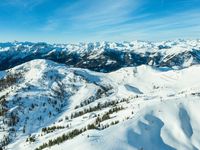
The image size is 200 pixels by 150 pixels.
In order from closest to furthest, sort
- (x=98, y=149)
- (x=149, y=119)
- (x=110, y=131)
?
(x=98, y=149) → (x=110, y=131) → (x=149, y=119)

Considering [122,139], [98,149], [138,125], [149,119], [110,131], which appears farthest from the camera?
[149,119]

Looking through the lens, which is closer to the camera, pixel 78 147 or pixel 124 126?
pixel 78 147

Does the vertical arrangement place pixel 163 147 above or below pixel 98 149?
below

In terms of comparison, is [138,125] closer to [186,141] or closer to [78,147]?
[186,141]

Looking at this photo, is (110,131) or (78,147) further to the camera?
(110,131)

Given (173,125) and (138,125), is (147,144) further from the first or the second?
(173,125)

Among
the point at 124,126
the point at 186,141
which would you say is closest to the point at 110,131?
the point at 124,126

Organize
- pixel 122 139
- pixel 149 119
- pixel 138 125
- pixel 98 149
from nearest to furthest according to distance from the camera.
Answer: pixel 98 149
pixel 122 139
pixel 138 125
pixel 149 119

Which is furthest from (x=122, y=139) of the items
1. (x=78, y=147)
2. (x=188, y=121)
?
(x=188, y=121)

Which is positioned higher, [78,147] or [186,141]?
[78,147]
